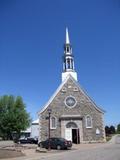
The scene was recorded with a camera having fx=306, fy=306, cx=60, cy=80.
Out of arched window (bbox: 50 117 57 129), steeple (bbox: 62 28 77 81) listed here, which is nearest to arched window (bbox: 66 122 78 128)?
arched window (bbox: 50 117 57 129)

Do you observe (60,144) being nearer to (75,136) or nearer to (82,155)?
(82,155)

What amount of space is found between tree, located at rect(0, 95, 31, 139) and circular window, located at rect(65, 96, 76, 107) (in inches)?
517

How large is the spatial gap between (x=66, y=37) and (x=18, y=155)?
128ft

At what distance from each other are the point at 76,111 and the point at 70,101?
1.93 metres

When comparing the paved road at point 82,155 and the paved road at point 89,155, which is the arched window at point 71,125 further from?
the paved road at point 89,155

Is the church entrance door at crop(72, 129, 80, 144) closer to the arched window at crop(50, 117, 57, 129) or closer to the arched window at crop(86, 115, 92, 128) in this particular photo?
the arched window at crop(86, 115, 92, 128)

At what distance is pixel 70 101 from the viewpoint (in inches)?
1972

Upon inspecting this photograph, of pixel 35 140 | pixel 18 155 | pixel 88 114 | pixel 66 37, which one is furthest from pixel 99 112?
pixel 18 155

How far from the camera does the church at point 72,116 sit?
48469 mm

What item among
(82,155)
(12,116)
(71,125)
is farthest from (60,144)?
(12,116)

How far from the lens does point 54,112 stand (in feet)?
162

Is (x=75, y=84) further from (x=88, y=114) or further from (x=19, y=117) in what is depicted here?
(x=19, y=117)

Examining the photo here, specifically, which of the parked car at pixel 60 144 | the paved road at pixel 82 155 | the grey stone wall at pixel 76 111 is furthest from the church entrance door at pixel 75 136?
the paved road at pixel 82 155

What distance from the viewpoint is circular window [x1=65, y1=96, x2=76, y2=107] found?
1962 inches
